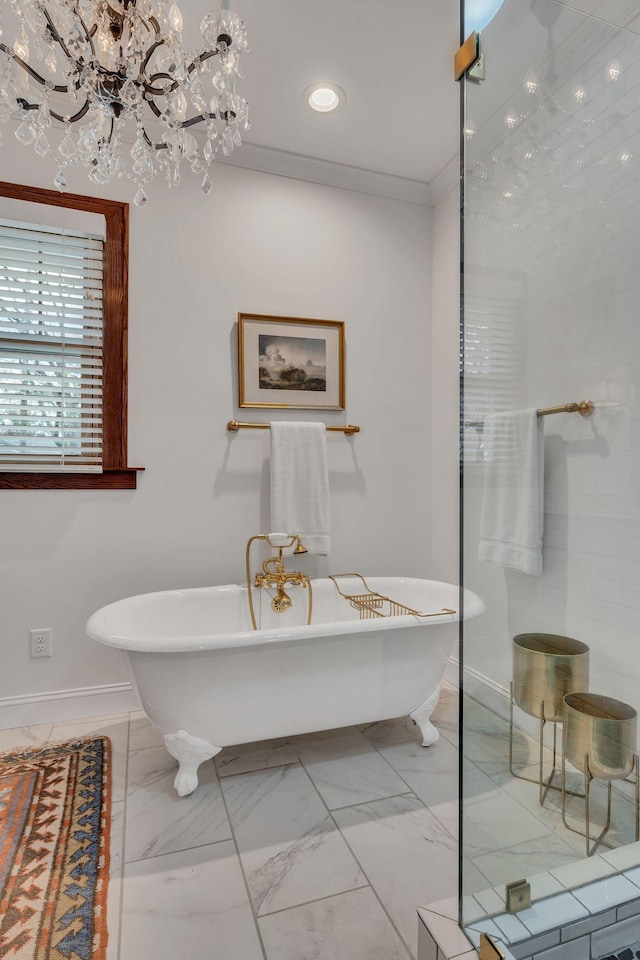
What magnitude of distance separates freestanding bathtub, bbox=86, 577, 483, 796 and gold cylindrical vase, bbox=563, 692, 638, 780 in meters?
0.91

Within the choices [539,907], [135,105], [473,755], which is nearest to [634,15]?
[135,105]

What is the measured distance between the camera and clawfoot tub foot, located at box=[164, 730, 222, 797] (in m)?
1.75

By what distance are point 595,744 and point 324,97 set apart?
2530 millimetres

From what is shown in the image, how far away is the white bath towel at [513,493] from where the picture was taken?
38.1 inches

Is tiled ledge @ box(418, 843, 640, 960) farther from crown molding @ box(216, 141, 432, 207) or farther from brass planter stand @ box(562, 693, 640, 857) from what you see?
crown molding @ box(216, 141, 432, 207)

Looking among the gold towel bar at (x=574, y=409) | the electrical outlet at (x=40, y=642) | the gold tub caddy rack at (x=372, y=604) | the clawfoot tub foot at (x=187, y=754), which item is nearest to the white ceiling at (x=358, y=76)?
the gold towel bar at (x=574, y=409)

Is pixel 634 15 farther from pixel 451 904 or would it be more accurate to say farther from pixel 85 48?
pixel 451 904

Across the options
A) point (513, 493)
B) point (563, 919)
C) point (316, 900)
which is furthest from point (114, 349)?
point (563, 919)

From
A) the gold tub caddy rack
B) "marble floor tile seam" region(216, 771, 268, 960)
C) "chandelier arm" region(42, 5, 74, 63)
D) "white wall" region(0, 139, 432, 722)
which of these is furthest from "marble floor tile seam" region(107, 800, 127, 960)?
"chandelier arm" region(42, 5, 74, 63)

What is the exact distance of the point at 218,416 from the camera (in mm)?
2584

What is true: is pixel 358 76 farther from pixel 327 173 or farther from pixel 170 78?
pixel 170 78

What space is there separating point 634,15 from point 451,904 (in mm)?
1750

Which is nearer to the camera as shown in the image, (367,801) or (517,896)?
(517,896)

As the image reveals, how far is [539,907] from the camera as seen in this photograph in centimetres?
96
